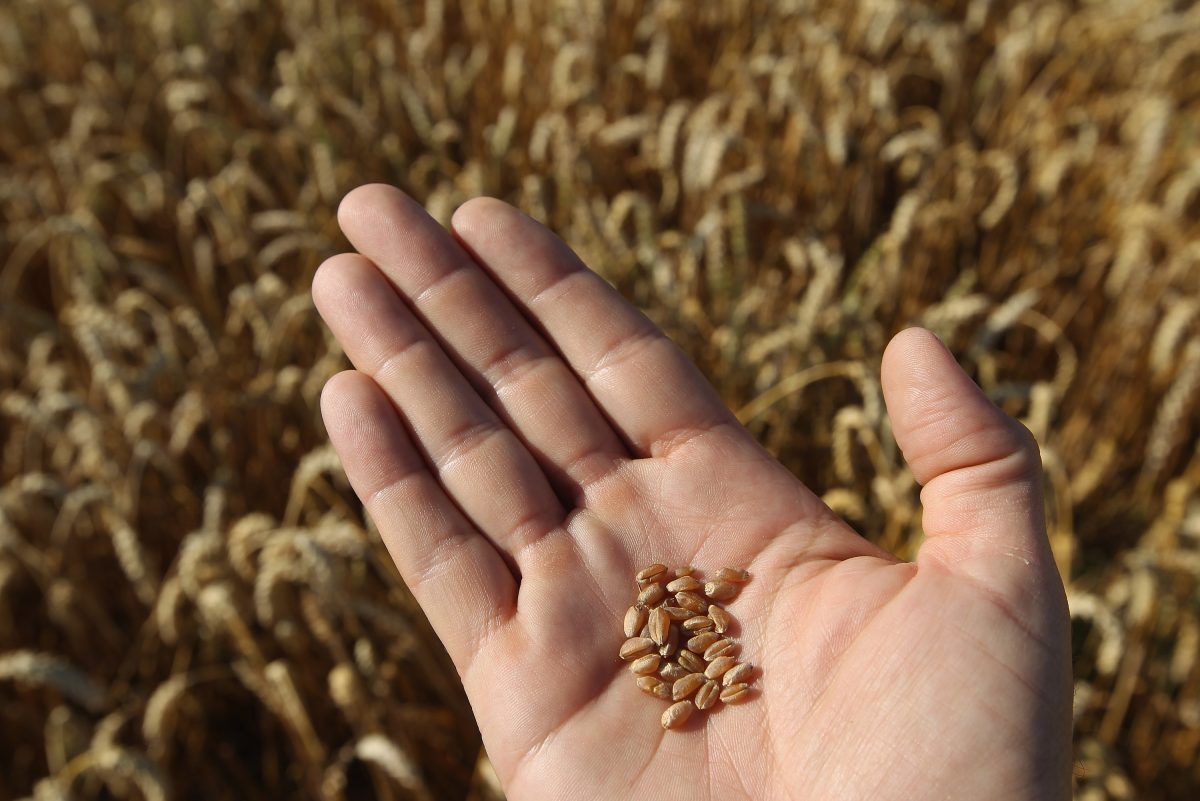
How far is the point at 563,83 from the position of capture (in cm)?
370

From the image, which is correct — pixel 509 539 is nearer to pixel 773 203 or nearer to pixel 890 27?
pixel 773 203

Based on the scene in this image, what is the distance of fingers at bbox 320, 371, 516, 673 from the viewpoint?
179 cm

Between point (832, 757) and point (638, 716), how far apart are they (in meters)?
0.34

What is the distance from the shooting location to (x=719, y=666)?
68.1 inches

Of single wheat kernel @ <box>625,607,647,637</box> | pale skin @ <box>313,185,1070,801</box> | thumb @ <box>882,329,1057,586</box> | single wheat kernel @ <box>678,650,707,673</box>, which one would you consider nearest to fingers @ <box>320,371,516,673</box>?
pale skin @ <box>313,185,1070,801</box>

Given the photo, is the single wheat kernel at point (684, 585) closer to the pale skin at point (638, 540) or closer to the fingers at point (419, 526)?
the pale skin at point (638, 540)

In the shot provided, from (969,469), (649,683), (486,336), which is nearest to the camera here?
(969,469)

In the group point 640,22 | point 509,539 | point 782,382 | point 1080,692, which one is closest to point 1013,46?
point 640,22

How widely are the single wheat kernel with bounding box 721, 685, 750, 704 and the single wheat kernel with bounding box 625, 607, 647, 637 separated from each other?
195mm

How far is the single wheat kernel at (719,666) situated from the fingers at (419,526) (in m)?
0.37

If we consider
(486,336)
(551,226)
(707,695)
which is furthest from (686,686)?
(551,226)

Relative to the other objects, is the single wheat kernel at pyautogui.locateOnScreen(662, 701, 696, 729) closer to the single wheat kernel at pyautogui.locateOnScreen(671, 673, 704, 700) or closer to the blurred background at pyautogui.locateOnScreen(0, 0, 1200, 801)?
the single wheat kernel at pyautogui.locateOnScreen(671, 673, 704, 700)

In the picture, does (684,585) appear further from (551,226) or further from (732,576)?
(551,226)

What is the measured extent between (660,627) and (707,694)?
143mm
